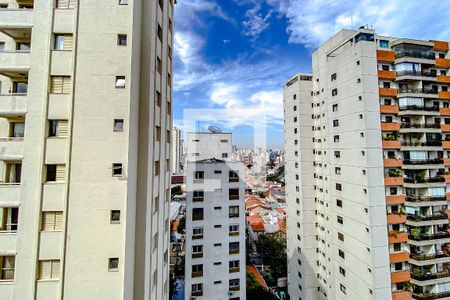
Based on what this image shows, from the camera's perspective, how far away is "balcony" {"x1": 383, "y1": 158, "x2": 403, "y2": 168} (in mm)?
15781

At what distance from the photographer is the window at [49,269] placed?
6.71m

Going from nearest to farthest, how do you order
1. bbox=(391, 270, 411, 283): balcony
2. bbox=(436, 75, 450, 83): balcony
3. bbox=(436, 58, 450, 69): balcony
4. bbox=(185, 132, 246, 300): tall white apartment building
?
bbox=(391, 270, 411, 283): balcony < bbox=(185, 132, 246, 300): tall white apartment building < bbox=(436, 75, 450, 83): balcony < bbox=(436, 58, 450, 69): balcony

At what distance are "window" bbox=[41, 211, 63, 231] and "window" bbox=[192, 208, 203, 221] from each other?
10.1 meters

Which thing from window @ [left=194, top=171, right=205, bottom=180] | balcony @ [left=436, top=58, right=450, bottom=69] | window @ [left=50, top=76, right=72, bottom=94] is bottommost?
window @ [left=194, top=171, right=205, bottom=180]

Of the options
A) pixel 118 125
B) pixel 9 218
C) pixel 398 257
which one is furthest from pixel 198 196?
pixel 398 257

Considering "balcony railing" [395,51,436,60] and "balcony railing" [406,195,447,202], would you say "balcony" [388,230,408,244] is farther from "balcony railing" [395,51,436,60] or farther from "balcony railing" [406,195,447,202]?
"balcony railing" [395,51,436,60]

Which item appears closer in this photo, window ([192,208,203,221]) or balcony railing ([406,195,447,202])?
balcony railing ([406,195,447,202])

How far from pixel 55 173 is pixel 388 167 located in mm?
20010

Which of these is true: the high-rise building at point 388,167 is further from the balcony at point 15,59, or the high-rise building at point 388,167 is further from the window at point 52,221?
the balcony at point 15,59

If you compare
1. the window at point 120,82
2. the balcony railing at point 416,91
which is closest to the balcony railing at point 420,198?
the balcony railing at point 416,91

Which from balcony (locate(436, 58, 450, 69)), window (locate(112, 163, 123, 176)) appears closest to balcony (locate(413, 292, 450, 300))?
balcony (locate(436, 58, 450, 69))

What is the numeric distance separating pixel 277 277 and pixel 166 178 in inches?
1067

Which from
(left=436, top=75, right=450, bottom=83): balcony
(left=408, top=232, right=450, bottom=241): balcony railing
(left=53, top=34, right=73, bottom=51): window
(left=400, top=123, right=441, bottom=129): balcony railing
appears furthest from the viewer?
(left=436, top=75, right=450, bottom=83): balcony

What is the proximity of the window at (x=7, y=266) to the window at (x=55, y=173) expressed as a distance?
9.23 ft
